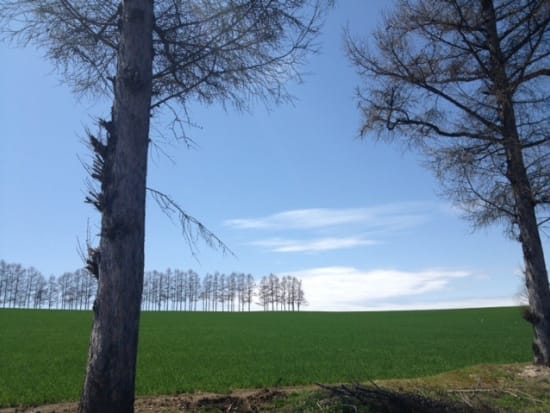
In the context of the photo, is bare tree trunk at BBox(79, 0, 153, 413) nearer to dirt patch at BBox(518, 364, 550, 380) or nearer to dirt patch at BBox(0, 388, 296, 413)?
dirt patch at BBox(0, 388, 296, 413)

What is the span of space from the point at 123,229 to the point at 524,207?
7.59 meters

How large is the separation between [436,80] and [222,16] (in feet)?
18.4

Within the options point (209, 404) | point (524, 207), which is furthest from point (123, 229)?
point (524, 207)

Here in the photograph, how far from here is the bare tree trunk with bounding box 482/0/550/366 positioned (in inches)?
329

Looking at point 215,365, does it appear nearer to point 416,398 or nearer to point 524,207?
point 524,207

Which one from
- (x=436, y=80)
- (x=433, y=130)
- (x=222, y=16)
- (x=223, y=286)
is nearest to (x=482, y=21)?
(x=436, y=80)

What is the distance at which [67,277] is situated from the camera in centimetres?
10512

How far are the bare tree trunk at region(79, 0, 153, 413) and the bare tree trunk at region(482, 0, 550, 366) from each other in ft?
22.0

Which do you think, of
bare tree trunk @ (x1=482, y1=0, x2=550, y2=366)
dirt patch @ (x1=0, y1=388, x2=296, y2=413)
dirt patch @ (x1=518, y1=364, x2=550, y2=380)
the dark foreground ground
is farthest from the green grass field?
bare tree trunk @ (x1=482, y1=0, x2=550, y2=366)

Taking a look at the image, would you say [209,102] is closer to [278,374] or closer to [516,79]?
[516,79]

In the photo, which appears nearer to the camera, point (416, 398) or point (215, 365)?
point (416, 398)

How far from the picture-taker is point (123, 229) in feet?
16.0

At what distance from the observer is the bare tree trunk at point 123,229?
182 inches

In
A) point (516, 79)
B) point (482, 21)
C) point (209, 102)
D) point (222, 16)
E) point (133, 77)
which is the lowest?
point (133, 77)
